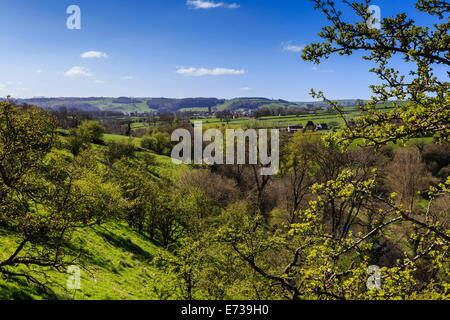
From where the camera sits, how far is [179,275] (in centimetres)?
1661

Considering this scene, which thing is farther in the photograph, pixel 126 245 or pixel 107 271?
pixel 126 245

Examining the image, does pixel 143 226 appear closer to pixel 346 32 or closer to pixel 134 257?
pixel 134 257

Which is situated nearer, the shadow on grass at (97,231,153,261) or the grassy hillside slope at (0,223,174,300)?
the grassy hillside slope at (0,223,174,300)

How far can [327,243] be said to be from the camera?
28.1ft

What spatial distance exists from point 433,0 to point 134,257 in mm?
28458

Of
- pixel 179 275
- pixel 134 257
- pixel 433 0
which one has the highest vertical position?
pixel 433 0

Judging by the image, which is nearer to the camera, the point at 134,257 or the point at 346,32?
the point at 346,32

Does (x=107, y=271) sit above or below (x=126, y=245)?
above

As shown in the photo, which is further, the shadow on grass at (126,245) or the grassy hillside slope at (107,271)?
the shadow on grass at (126,245)

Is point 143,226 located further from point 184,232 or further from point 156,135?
point 156,135

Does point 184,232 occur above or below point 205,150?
below

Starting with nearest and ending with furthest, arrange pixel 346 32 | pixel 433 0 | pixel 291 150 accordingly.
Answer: pixel 433 0 → pixel 346 32 → pixel 291 150
